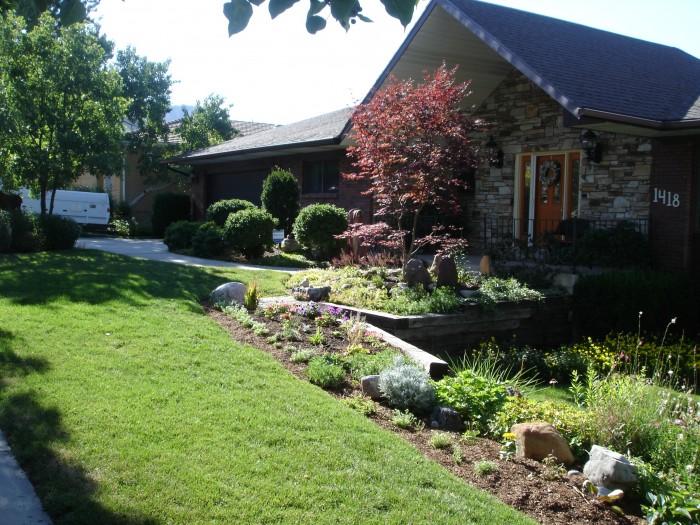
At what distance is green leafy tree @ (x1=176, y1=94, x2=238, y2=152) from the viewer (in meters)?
30.5

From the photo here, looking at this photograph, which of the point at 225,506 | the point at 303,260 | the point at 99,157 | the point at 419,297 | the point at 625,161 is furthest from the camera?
the point at 99,157

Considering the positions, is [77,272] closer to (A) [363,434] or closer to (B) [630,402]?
(A) [363,434]

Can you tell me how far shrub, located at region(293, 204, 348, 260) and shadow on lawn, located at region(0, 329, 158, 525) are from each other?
8.90 meters

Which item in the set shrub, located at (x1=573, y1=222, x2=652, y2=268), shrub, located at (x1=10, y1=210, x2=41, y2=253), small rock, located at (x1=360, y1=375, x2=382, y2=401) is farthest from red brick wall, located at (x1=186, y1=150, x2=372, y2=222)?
small rock, located at (x1=360, y1=375, x2=382, y2=401)

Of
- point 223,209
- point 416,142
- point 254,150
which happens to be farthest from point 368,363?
point 254,150

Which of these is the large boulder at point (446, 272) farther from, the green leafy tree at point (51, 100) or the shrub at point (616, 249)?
the green leafy tree at point (51, 100)

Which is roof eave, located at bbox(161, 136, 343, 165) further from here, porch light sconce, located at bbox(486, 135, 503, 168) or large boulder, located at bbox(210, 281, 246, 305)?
large boulder, located at bbox(210, 281, 246, 305)

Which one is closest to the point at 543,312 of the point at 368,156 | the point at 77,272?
the point at 368,156

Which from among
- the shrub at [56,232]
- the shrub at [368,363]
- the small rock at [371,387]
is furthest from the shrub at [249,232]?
the small rock at [371,387]

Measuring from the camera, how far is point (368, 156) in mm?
10375

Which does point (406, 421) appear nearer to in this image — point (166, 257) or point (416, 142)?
point (416, 142)

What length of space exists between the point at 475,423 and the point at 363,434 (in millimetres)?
1096

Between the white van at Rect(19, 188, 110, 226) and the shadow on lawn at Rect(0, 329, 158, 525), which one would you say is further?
the white van at Rect(19, 188, 110, 226)

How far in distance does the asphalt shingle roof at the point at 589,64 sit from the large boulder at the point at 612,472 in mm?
6702
